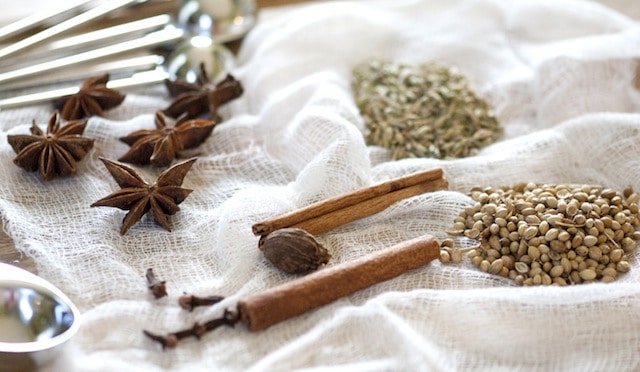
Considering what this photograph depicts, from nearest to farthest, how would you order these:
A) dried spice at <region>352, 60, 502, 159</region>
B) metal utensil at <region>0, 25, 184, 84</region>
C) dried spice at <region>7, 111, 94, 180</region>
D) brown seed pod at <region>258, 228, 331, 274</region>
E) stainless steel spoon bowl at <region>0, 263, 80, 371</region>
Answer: stainless steel spoon bowl at <region>0, 263, 80, 371</region>, brown seed pod at <region>258, 228, 331, 274</region>, dried spice at <region>7, 111, 94, 180</region>, dried spice at <region>352, 60, 502, 159</region>, metal utensil at <region>0, 25, 184, 84</region>

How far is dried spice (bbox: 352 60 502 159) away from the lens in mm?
1474

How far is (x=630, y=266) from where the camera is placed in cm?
118

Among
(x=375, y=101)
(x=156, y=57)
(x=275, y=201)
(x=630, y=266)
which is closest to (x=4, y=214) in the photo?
(x=275, y=201)

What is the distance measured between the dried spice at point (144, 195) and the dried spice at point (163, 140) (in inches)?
3.0

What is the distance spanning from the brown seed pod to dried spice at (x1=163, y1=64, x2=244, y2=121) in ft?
1.45

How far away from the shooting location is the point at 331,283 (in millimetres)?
1090

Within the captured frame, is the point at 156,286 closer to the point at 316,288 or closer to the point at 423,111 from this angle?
the point at 316,288

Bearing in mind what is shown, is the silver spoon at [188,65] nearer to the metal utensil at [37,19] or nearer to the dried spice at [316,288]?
the metal utensil at [37,19]

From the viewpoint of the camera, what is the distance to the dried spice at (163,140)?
53.9 inches

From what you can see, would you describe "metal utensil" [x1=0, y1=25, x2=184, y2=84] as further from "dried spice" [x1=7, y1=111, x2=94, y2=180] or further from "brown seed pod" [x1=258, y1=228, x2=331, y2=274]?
"brown seed pod" [x1=258, y1=228, x2=331, y2=274]

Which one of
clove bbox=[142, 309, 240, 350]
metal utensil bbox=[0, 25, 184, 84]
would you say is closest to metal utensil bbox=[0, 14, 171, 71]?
metal utensil bbox=[0, 25, 184, 84]

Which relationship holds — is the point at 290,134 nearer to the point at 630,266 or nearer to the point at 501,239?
the point at 501,239

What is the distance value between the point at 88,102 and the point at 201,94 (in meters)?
0.21

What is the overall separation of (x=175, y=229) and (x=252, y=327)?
276 mm
